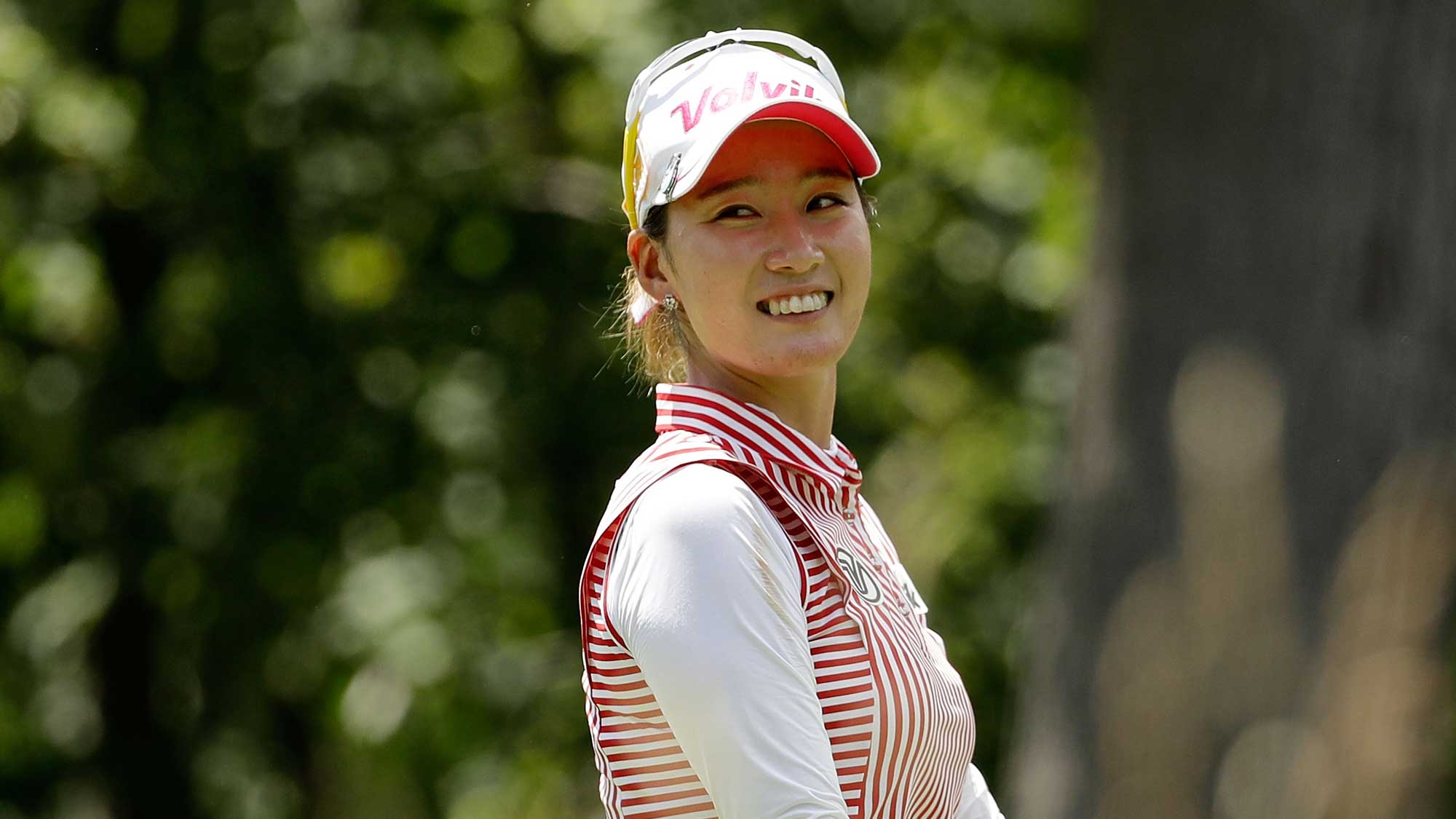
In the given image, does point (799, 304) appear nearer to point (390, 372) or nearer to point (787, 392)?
point (787, 392)

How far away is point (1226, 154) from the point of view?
4.69 m

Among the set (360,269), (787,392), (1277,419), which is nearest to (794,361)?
(787,392)

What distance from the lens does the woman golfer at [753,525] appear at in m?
1.81

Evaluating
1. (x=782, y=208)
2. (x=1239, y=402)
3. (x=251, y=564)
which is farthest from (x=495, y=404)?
(x=782, y=208)

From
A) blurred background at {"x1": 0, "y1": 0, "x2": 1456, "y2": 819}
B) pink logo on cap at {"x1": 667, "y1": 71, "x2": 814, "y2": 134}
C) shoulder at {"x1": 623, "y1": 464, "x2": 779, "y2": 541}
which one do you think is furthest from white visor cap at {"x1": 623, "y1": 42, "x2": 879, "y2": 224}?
blurred background at {"x1": 0, "y1": 0, "x2": 1456, "y2": 819}

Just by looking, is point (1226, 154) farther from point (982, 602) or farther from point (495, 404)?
point (495, 404)

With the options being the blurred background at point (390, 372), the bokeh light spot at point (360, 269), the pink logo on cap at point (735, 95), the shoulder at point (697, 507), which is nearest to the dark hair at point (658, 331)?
the pink logo on cap at point (735, 95)

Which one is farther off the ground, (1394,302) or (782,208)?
(782,208)

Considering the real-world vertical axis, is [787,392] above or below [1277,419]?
above

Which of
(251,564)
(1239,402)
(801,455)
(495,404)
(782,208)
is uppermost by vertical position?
(782,208)

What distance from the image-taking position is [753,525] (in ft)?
6.23

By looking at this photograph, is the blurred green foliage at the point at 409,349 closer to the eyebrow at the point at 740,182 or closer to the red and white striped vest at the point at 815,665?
the eyebrow at the point at 740,182

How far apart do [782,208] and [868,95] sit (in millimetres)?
7175

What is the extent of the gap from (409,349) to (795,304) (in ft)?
25.1
